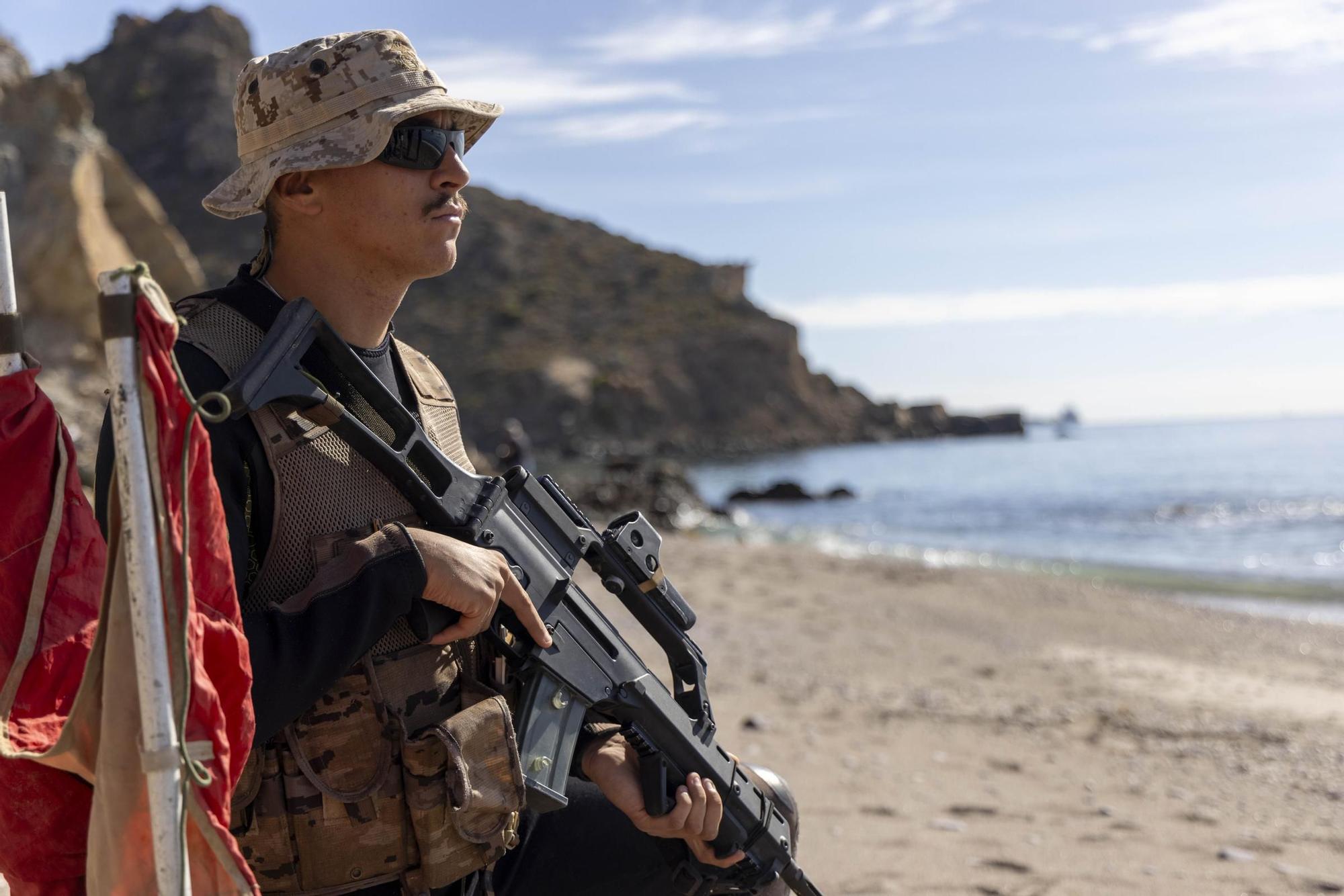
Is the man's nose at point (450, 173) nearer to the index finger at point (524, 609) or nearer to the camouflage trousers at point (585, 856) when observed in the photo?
the index finger at point (524, 609)

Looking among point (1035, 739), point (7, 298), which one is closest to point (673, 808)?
point (7, 298)

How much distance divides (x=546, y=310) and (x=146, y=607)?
80120 mm

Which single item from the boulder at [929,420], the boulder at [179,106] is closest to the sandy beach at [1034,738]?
the boulder at [179,106]

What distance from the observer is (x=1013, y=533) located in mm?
26406

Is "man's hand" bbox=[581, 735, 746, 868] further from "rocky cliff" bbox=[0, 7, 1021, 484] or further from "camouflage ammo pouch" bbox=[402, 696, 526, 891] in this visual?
"rocky cliff" bbox=[0, 7, 1021, 484]

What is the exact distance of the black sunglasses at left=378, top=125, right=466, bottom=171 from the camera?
2143mm

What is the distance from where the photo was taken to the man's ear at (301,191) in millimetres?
2145

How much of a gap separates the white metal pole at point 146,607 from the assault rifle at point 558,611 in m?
0.49

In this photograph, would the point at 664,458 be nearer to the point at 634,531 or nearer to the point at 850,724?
the point at 850,724

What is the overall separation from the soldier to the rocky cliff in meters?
57.7

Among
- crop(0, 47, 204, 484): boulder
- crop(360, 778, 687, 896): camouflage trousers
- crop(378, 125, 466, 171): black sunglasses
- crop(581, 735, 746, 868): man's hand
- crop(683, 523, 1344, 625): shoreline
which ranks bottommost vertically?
crop(683, 523, 1344, 625): shoreline

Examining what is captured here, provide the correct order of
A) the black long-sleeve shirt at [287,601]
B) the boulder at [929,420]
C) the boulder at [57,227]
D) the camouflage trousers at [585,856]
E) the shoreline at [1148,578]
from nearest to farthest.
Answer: the black long-sleeve shirt at [287,601] → the camouflage trousers at [585,856] → the shoreline at [1148,578] → the boulder at [57,227] → the boulder at [929,420]

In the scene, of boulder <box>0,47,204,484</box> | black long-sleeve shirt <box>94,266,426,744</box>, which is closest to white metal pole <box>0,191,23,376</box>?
black long-sleeve shirt <box>94,266,426,744</box>

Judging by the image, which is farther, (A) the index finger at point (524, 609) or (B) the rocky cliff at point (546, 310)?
(B) the rocky cliff at point (546, 310)
